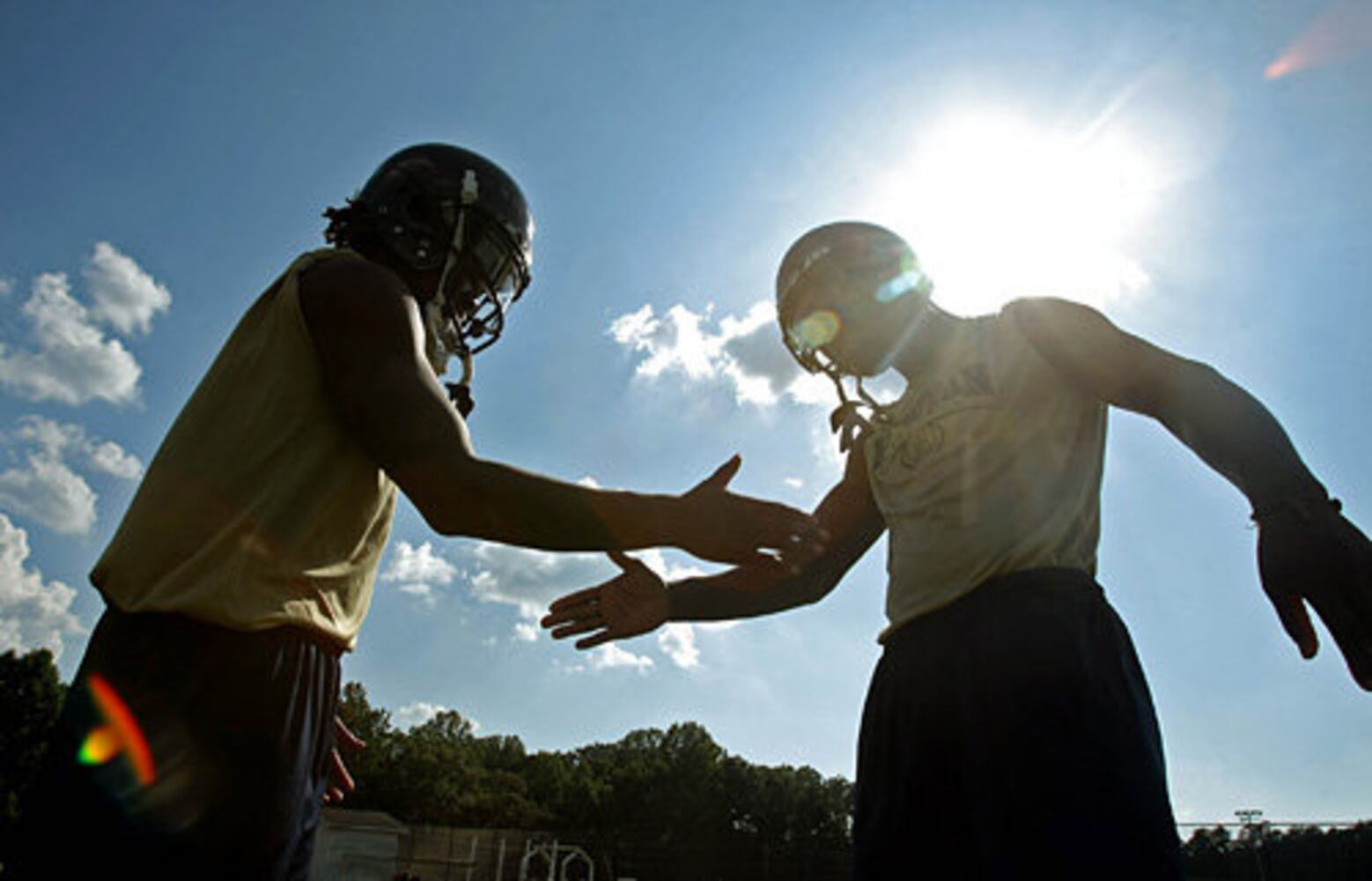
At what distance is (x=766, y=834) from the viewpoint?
8494 cm

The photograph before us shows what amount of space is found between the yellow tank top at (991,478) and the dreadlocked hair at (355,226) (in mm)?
2238

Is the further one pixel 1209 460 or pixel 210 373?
pixel 1209 460

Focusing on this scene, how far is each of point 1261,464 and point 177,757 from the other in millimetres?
2879

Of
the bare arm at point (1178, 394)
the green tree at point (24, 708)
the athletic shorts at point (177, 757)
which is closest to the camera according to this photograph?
the athletic shorts at point (177, 757)

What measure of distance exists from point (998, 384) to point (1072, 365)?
0.27 m

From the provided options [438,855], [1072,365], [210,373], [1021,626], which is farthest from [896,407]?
[438,855]

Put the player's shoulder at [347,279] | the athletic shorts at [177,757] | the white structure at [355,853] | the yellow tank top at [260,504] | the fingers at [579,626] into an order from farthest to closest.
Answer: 1. the white structure at [355,853]
2. the fingers at [579,626]
3. the player's shoulder at [347,279]
4. the yellow tank top at [260,504]
5. the athletic shorts at [177,757]

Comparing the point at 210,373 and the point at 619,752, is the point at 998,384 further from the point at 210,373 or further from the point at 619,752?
the point at 619,752

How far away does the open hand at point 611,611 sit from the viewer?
140 inches

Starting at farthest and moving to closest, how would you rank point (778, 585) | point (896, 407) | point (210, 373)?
point (778, 585) → point (896, 407) → point (210, 373)

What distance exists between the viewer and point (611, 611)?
3.60m

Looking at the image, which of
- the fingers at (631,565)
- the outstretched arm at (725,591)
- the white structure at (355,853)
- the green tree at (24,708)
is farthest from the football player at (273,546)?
the green tree at (24,708)

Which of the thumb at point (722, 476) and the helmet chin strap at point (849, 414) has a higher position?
the helmet chin strap at point (849, 414)

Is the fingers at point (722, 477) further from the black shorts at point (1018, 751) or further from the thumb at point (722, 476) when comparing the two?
the black shorts at point (1018, 751)
